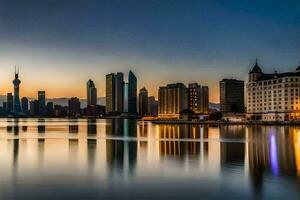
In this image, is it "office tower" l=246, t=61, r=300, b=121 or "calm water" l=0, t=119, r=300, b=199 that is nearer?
"calm water" l=0, t=119, r=300, b=199

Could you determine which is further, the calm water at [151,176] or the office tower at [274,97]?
the office tower at [274,97]

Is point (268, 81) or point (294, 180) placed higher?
point (268, 81)

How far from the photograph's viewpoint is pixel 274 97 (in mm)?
147625

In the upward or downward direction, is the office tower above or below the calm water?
above

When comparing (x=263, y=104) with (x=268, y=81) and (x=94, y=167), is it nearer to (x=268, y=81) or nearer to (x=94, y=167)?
(x=268, y=81)

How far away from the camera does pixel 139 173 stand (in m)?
28.1

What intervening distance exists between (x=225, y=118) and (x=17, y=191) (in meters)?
138

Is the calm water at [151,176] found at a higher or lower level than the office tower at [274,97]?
lower

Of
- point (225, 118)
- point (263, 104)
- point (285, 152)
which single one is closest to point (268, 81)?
point (263, 104)

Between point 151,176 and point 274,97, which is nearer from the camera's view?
point 151,176

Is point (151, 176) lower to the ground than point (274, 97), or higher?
lower

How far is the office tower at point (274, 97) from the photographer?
140 metres

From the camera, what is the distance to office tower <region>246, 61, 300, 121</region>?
140375 millimetres

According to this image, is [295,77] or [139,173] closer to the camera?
[139,173]
